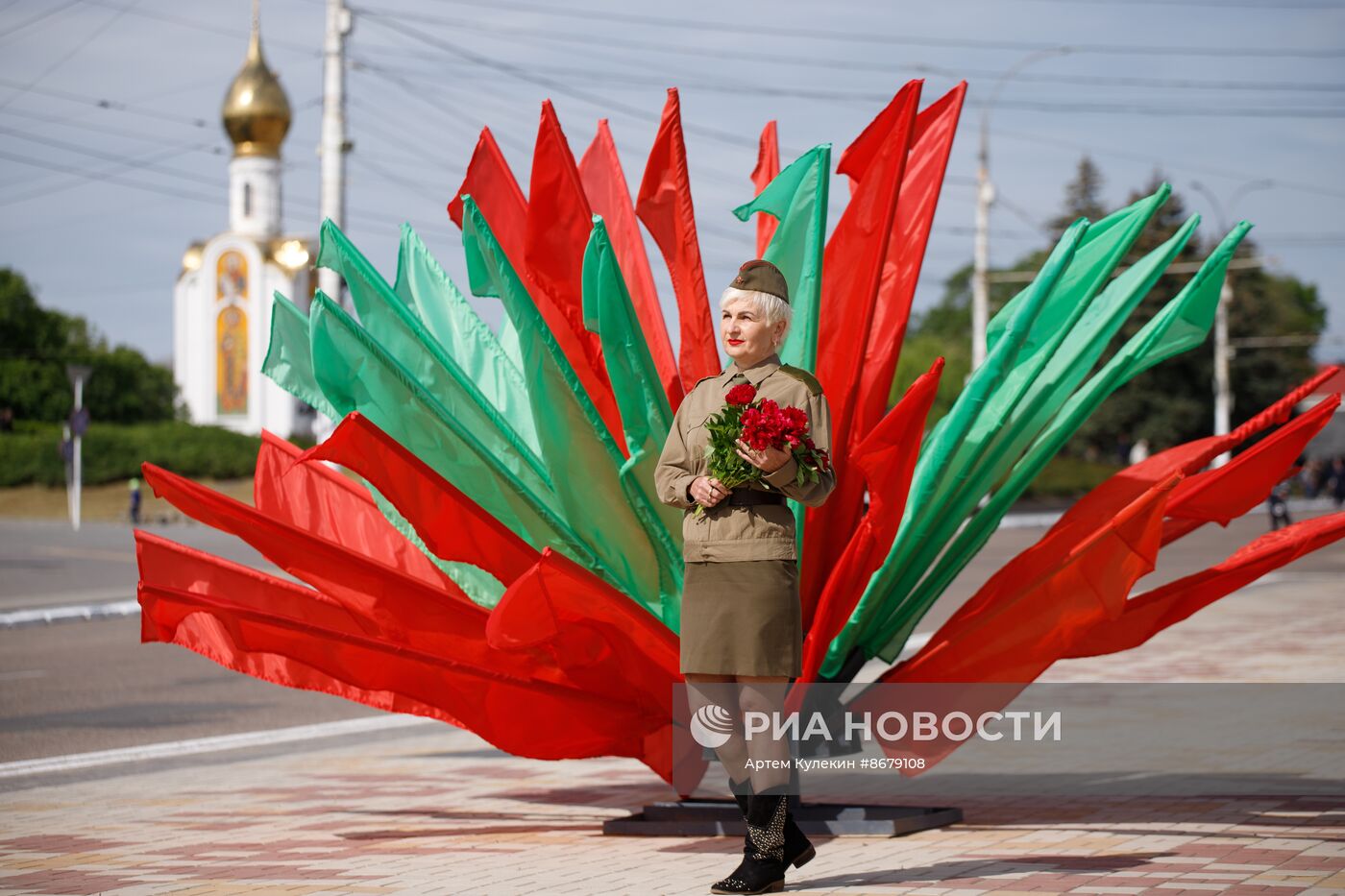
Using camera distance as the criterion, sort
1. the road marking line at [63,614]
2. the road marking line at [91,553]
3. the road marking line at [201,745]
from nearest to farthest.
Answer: the road marking line at [201,745] → the road marking line at [63,614] → the road marking line at [91,553]

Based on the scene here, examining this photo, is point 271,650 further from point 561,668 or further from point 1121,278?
point 1121,278

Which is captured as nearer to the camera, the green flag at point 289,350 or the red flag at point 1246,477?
the red flag at point 1246,477

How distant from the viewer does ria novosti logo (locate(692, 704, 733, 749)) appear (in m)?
4.96

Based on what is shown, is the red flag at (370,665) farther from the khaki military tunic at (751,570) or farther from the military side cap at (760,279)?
the military side cap at (760,279)

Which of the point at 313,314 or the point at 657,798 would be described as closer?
the point at 313,314

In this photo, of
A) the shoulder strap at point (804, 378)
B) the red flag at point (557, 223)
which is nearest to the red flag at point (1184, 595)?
the shoulder strap at point (804, 378)

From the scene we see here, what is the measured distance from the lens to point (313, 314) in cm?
559

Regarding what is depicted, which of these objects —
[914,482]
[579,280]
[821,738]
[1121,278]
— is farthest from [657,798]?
[1121,278]

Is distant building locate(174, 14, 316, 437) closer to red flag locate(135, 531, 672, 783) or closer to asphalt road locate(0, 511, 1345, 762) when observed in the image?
asphalt road locate(0, 511, 1345, 762)

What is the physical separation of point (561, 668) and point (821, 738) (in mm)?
972

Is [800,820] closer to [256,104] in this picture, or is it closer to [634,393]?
[634,393]

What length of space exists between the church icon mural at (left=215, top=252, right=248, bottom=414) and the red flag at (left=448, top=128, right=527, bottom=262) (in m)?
65.2

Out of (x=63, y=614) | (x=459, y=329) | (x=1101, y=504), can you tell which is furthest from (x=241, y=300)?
(x=1101, y=504)

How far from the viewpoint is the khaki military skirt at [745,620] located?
486 cm
